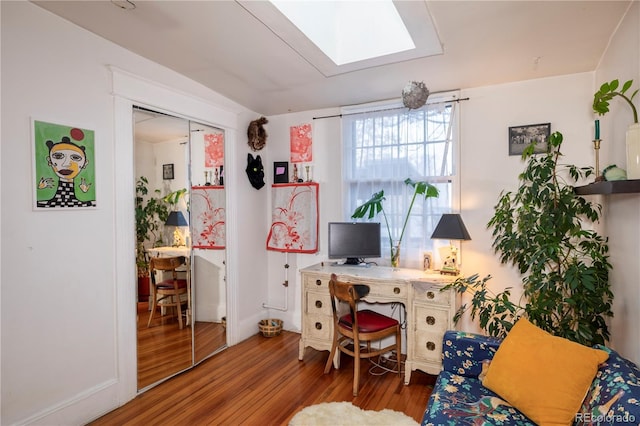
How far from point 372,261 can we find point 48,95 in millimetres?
2851

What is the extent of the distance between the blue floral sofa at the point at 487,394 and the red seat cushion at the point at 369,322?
2.29 ft

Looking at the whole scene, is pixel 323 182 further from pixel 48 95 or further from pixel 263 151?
pixel 48 95

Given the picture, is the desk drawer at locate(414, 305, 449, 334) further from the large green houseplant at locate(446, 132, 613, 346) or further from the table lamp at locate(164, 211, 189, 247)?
the table lamp at locate(164, 211, 189, 247)

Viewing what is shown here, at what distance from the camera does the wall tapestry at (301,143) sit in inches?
145

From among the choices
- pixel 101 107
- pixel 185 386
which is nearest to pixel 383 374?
pixel 185 386

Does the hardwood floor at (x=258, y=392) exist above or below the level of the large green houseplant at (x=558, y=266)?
below

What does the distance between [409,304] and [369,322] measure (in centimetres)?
36

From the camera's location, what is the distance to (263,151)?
3.89 m

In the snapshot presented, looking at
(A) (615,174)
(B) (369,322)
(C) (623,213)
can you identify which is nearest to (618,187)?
(A) (615,174)

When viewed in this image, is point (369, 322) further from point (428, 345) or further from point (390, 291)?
point (428, 345)

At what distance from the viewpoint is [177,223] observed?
2803 millimetres

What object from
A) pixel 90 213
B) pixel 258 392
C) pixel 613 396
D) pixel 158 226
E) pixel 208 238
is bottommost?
pixel 258 392

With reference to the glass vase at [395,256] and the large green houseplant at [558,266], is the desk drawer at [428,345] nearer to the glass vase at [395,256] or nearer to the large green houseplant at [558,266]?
the large green houseplant at [558,266]

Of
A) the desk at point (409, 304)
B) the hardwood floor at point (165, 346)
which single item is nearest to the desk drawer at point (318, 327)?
the desk at point (409, 304)
